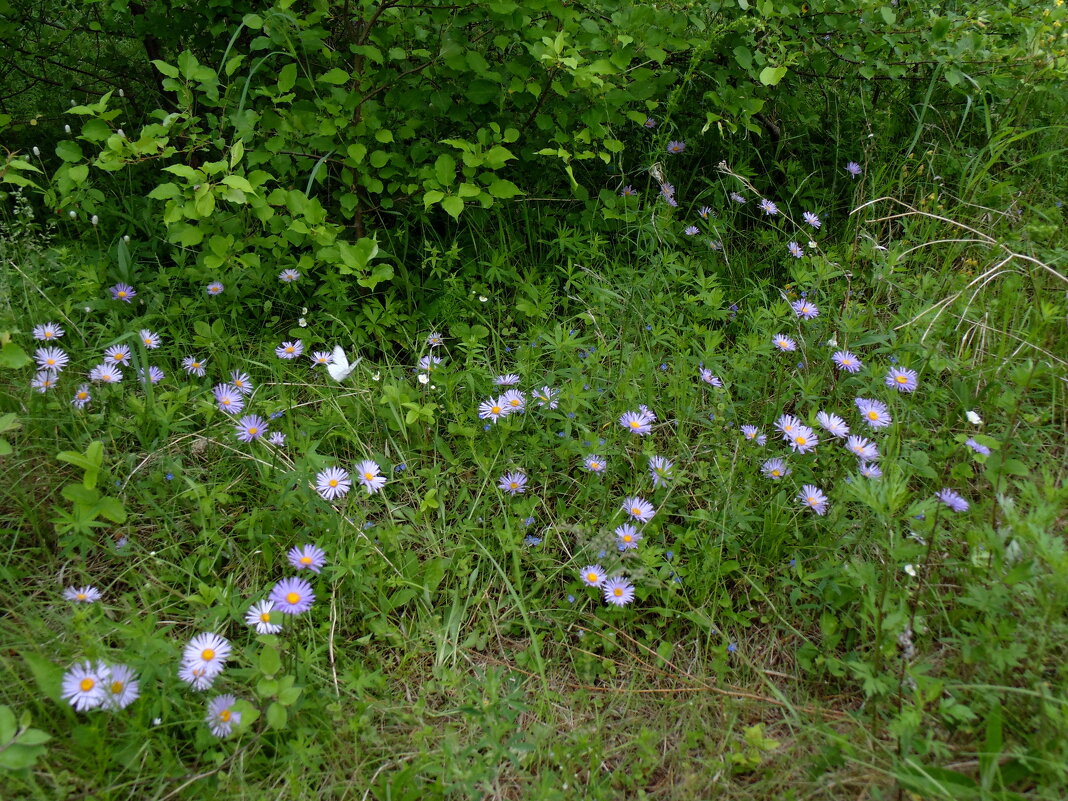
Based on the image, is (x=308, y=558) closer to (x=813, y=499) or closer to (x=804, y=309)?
(x=813, y=499)

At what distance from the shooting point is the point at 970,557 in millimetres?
1636

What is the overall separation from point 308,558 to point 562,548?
2.07ft

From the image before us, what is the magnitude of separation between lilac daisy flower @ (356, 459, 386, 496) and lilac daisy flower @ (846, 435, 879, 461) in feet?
3.98

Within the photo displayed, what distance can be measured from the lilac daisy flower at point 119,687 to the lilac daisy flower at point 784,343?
6.12 feet

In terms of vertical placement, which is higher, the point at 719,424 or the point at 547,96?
the point at 547,96

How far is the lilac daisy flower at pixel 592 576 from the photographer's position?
5.86ft

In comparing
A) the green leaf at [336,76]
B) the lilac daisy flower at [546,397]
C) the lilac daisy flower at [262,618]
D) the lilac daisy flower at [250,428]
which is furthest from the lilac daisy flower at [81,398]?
the lilac daisy flower at [546,397]

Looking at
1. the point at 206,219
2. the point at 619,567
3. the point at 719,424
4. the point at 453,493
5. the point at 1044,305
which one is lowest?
the point at 453,493

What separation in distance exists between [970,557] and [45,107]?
3.57 metres

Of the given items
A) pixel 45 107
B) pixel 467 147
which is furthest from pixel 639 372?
pixel 45 107

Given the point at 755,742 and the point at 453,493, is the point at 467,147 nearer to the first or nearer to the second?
the point at 453,493

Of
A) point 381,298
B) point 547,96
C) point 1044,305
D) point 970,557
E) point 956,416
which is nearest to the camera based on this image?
point 970,557

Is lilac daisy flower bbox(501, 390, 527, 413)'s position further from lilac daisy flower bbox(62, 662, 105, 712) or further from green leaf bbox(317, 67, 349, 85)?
lilac daisy flower bbox(62, 662, 105, 712)

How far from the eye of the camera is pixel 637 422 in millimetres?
2045
